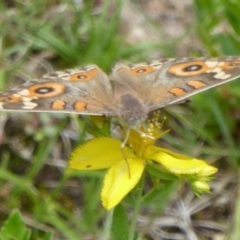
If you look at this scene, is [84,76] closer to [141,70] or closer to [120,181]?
[141,70]

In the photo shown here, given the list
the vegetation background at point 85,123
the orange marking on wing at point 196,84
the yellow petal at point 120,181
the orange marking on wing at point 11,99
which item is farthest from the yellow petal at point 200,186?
the orange marking on wing at point 11,99

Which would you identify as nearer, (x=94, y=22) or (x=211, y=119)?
(x=211, y=119)

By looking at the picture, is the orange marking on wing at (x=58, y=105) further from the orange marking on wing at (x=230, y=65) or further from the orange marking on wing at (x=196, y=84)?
the orange marking on wing at (x=230, y=65)

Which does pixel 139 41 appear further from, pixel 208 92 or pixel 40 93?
pixel 40 93

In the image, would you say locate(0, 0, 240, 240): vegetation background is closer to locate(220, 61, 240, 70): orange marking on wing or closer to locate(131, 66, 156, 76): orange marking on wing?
locate(131, 66, 156, 76): orange marking on wing

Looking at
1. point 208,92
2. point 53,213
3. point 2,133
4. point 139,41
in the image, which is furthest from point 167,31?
point 53,213

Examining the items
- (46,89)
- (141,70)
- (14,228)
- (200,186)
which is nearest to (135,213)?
(200,186)

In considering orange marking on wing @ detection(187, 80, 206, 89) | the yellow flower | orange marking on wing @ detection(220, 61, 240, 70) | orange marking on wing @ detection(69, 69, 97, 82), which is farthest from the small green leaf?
orange marking on wing @ detection(220, 61, 240, 70)
